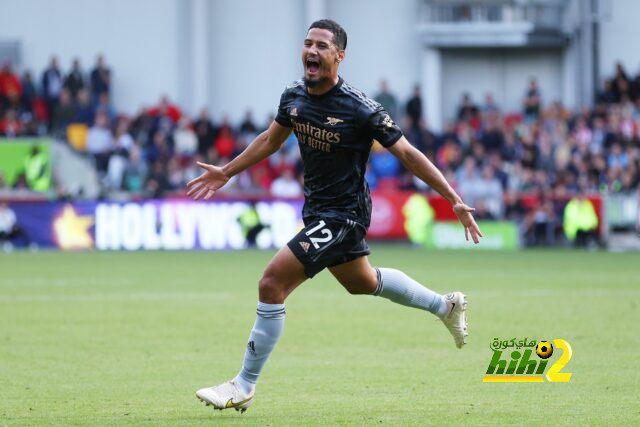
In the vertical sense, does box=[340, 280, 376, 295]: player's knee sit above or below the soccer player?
below

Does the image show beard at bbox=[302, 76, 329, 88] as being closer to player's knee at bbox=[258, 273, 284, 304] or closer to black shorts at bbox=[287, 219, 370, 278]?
black shorts at bbox=[287, 219, 370, 278]

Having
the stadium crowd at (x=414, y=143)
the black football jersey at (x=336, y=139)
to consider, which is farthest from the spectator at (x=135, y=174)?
the black football jersey at (x=336, y=139)

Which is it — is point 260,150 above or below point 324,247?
above

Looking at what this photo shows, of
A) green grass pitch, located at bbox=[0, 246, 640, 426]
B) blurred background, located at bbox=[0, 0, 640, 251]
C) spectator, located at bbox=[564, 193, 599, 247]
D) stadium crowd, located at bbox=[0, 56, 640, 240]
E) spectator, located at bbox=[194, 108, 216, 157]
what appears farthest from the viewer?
spectator, located at bbox=[194, 108, 216, 157]

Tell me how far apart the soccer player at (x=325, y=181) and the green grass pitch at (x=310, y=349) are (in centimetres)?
50

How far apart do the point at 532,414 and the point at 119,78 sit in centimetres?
3178

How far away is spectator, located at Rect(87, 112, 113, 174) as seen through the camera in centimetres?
3175

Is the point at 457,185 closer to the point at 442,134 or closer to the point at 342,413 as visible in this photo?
the point at 442,134

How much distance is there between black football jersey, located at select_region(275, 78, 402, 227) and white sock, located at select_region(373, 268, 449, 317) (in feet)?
1.65

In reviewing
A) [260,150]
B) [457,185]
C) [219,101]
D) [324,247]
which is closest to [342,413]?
[324,247]

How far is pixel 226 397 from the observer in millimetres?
8031

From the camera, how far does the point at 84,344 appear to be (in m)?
11.7

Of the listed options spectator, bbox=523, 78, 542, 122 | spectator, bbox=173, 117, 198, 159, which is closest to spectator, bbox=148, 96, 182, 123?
spectator, bbox=173, 117, 198, 159

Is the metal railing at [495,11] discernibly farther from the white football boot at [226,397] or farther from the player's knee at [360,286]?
the white football boot at [226,397]
